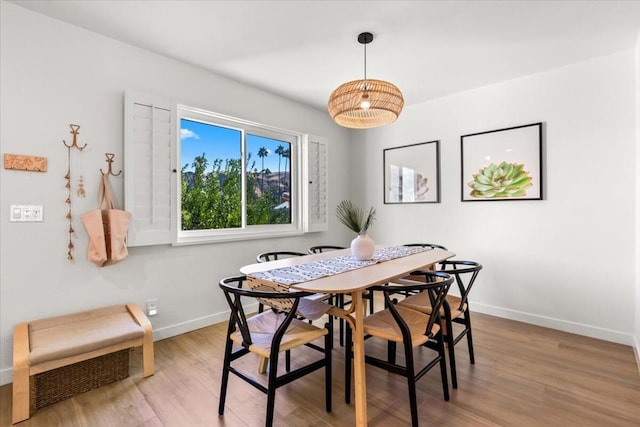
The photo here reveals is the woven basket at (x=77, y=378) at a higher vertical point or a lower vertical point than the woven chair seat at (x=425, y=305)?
lower

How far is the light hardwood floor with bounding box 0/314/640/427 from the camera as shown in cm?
170

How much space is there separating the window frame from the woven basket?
1006 millimetres

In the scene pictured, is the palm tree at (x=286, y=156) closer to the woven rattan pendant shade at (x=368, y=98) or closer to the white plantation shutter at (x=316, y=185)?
the white plantation shutter at (x=316, y=185)

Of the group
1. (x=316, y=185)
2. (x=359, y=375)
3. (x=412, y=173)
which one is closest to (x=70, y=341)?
(x=359, y=375)

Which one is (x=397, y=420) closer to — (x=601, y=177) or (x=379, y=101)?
(x=379, y=101)

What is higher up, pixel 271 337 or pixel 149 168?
pixel 149 168

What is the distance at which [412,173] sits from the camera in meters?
3.95

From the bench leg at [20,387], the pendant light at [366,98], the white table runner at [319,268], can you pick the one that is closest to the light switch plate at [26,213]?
the bench leg at [20,387]

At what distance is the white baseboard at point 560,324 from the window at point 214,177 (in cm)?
212

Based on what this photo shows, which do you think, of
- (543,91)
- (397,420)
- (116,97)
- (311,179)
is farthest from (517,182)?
(116,97)

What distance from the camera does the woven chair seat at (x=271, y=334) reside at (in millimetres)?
1574

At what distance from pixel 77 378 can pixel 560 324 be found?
3822 mm

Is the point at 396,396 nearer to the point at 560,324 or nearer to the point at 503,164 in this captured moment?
the point at 560,324

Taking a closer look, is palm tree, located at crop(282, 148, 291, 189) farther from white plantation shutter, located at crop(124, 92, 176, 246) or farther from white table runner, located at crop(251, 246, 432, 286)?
white table runner, located at crop(251, 246, 432, 286)
